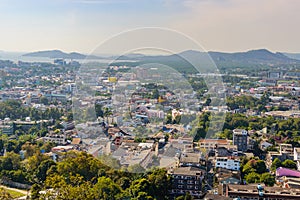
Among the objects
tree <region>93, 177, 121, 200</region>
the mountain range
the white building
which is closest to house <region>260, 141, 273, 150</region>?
the white building

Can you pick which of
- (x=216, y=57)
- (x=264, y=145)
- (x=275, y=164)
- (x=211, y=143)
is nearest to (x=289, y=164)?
(x=275, y=164)

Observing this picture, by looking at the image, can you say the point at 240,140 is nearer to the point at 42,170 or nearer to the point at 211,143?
the point at 211,143

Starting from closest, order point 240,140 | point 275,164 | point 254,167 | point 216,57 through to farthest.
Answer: point 254,167 < point 275,164 < point 240,140 < point 216,57

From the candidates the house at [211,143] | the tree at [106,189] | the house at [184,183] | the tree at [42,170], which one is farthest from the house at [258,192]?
the tree at [42,170]

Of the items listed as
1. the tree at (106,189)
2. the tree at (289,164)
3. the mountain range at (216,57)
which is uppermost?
the mountain range at (216,57)

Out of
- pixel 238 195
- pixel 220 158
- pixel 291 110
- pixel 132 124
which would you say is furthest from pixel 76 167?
pixel 291 110

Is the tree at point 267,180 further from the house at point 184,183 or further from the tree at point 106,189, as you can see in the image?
the tree at point 106,189

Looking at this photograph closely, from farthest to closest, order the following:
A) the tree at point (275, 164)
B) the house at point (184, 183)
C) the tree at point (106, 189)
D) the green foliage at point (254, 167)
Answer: the tree at point (275, 164)
the green foliage at point (254, 167)
the house at point (184, 183)
the tree at point (106, 189)

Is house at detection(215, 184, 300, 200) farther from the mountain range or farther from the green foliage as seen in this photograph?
the mountain range

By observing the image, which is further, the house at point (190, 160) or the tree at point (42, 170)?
the tree at point (42, 170)
